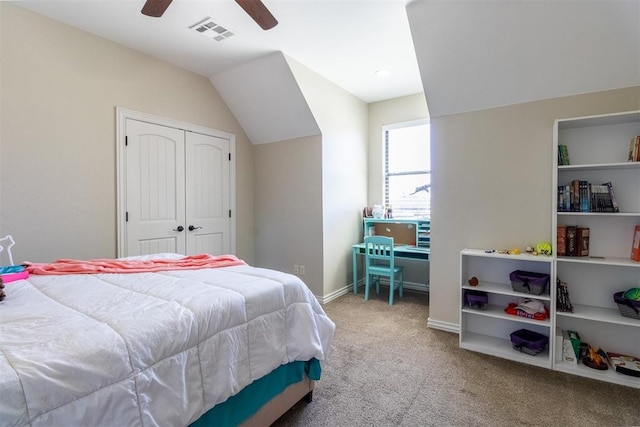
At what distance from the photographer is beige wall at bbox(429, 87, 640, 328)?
7.98 ft

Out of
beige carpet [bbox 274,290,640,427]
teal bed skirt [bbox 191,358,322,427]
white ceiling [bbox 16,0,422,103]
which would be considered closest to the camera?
teal bed skirt [bbox 191,358,322,427]

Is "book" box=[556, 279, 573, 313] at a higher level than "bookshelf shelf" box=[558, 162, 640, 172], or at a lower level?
lower

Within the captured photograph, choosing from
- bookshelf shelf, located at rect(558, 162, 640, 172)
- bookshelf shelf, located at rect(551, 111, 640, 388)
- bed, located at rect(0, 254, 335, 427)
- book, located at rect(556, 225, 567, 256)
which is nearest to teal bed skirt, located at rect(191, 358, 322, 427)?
bed, located at rect(0, 254, 335, 427)

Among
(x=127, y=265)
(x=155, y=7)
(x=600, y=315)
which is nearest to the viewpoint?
(x=155, y=7)

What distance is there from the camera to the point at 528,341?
2.34 meters

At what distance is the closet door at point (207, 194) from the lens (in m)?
3.54

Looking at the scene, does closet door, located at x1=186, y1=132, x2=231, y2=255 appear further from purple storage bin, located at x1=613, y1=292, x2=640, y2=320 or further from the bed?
purple storage bin, located at x1=613, y1=292, x2=640, y2=320

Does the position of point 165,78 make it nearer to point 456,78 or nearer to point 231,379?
point 456,78

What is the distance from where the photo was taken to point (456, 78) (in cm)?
256

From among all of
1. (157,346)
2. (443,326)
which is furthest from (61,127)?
(443,326)

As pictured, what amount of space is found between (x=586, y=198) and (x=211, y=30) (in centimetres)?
328

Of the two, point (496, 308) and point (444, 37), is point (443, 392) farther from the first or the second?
point (444, 37)

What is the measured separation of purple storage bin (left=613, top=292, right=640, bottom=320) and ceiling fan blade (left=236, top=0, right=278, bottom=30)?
10.1 ft

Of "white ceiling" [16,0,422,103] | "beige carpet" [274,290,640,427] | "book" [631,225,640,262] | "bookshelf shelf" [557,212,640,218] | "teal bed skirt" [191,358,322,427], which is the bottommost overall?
"beige carpet" [274,290,640,427]
